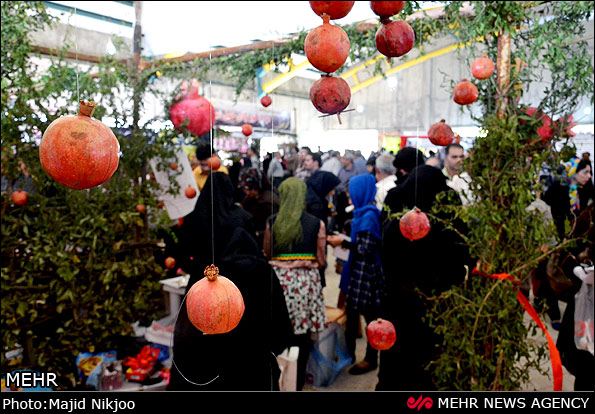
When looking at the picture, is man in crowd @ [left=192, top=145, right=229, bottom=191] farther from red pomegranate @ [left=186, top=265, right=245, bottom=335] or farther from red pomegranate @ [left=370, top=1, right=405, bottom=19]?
red pomegranate @ [left=370, top=1, right=405, bottom=19]

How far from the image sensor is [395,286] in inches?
112

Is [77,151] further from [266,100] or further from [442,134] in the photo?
[266,100]

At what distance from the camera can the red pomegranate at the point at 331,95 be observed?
568 millimetres

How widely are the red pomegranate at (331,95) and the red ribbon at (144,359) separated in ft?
9.41

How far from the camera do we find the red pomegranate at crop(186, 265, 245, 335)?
2.01 feet

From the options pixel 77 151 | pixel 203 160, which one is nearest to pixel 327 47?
pixel 77 151

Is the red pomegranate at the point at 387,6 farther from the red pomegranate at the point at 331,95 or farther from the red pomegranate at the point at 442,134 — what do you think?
the red pomegranate at the point at 442,134

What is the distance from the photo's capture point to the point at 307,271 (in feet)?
10.4

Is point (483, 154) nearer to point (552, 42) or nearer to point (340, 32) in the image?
point (552, 42)

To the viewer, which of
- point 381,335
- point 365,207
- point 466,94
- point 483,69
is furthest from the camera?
point 365,207

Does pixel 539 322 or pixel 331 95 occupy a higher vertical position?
pixel 331 95

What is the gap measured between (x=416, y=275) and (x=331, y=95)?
7.53 feet
